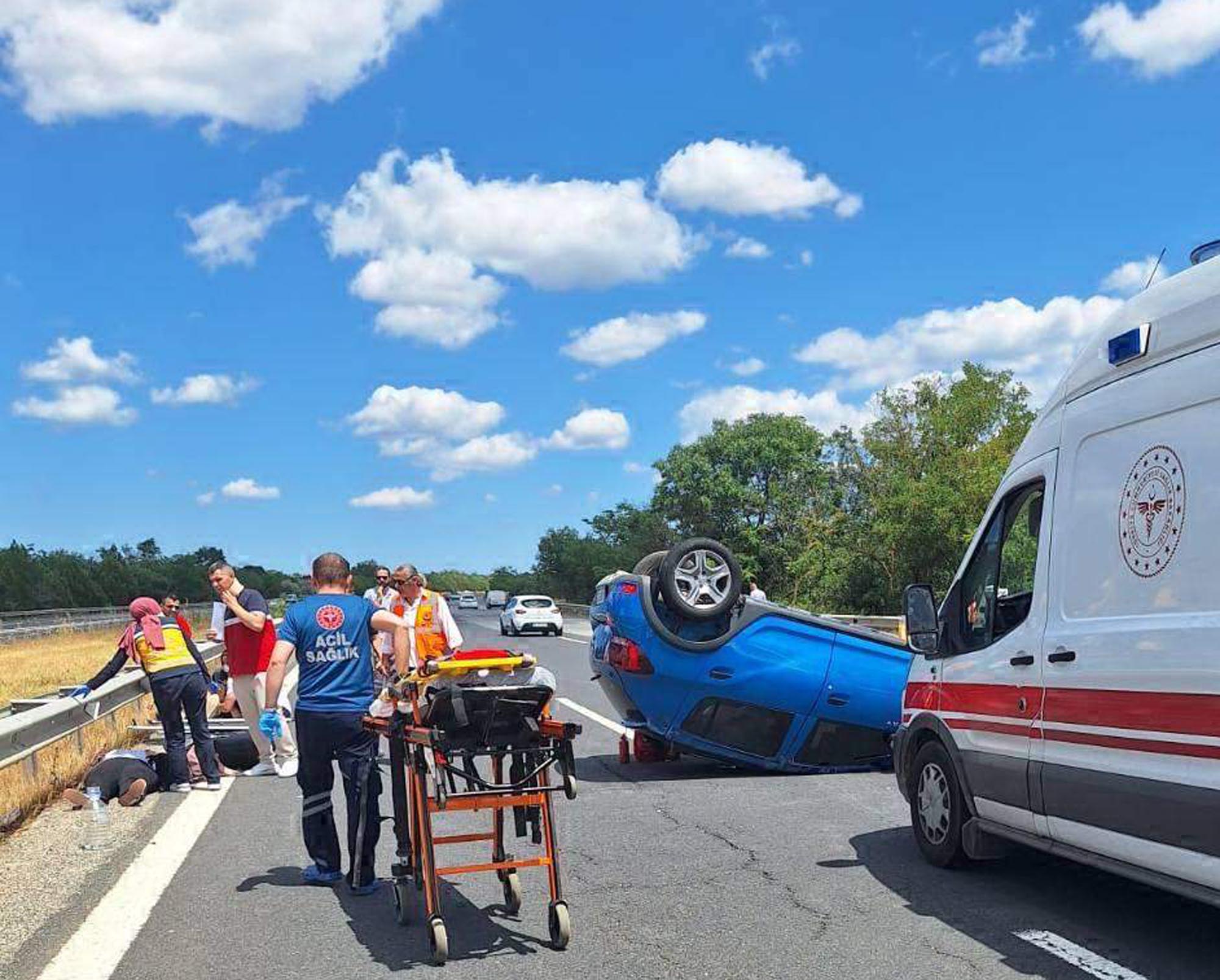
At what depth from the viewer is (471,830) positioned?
824cm

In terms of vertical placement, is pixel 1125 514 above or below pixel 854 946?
above

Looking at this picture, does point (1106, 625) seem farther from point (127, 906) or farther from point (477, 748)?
point (127, 906)

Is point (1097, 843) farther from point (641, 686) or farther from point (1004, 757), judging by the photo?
point (641, 686)

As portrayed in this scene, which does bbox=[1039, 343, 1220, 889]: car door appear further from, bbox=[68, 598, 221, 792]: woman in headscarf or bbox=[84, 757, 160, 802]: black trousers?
bbox=[68, 598, 221, 792]: woman in headscarf

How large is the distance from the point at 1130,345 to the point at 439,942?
3.84m

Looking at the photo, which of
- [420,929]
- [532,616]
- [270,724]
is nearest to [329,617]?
[420,929]

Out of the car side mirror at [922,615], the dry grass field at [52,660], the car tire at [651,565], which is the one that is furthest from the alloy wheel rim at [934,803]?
the dry grass field at [52,660]

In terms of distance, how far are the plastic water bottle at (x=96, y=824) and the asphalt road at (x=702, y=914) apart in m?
0.66

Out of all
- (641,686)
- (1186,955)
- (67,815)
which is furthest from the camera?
(641,686)

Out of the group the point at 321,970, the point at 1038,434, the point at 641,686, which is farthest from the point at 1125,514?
the point at 641,686

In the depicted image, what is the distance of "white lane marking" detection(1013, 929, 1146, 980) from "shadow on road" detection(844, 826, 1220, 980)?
41mm

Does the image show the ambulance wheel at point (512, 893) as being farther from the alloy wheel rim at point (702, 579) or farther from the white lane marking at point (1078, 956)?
the alloy wheel rim at point (702, 579)

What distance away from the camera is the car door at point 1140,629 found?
463cm

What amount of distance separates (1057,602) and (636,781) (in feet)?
17.4
